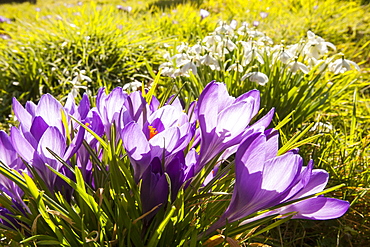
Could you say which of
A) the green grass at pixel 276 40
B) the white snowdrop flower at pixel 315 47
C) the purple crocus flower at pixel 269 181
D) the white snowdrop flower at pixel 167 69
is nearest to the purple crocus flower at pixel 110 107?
the purple crocus flower at pixel 269 181

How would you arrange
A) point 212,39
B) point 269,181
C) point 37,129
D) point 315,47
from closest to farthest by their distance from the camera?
point 269,181 < point 37,129 < point 315,47 < point 212,39

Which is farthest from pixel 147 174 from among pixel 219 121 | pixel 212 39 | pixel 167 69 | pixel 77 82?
pixel 77 82

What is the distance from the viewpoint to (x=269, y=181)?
2.06 feet

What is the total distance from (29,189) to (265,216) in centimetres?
47

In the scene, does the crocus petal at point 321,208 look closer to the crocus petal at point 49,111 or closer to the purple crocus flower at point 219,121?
the purple crocus flower at point 219,121

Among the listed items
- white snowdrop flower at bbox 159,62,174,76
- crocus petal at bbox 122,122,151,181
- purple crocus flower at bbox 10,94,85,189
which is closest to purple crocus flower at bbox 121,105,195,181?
crocus petal at bbox 122,122,151,181

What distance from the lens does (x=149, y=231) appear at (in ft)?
2.58

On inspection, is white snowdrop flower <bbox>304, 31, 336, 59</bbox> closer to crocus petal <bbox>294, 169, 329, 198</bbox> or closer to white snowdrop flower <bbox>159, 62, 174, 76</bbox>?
white snowdrop flower <bbox>159, 62, 174, 76</bbox>

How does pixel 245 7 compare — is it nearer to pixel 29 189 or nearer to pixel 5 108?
pixel 5 108

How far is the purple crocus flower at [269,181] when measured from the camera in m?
0.62

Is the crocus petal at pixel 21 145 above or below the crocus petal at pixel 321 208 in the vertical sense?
above

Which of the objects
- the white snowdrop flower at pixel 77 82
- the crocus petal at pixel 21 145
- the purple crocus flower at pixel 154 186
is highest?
the crocus petal at pixel 21 145

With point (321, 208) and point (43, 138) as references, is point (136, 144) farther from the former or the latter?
point (321, 208)

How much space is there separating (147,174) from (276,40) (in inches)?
134
